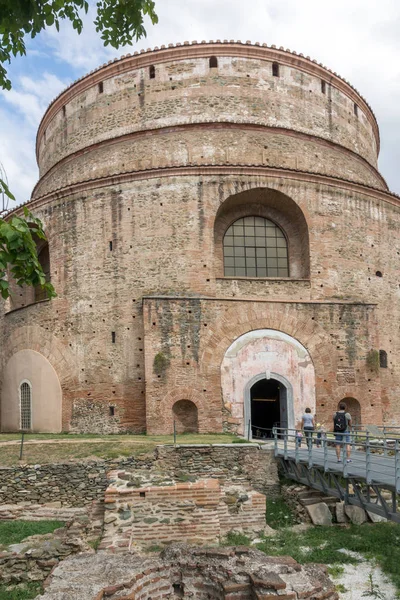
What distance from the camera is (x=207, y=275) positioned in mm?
16891

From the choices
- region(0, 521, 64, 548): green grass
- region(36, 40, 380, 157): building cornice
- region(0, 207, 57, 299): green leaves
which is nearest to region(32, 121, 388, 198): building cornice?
region(36, 40, 380, 157): building cornice

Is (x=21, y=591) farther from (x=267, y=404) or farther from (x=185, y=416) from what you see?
(x=267, y=404)

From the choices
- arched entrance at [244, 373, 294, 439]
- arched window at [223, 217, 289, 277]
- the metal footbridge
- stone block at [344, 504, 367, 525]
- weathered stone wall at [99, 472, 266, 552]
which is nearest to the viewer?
the metal footbridge

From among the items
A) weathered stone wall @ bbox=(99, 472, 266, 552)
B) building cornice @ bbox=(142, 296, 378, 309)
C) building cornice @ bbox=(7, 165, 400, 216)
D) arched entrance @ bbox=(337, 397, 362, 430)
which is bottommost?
weathered stone wall @ bbox=(99, 472, 266, 552)

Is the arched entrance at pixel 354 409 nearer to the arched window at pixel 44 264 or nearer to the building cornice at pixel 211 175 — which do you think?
the building cornice at pixel 211 175

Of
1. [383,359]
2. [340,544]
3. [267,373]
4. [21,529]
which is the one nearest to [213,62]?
[267,373]

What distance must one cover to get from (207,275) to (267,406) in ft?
18.8

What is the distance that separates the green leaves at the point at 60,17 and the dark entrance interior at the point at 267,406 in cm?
1256

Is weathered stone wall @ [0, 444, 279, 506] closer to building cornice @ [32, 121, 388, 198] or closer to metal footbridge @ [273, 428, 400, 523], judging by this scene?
metal footbridge @ [273, 428, 400, 523]

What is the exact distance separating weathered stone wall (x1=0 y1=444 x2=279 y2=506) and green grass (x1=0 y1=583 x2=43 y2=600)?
3.89 m

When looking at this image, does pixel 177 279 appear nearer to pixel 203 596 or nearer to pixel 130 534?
pixel 130 534

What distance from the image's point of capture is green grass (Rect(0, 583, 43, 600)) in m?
7.00

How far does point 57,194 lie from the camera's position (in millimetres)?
18438

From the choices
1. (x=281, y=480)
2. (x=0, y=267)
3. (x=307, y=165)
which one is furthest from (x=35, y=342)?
(x=0, y=267)
